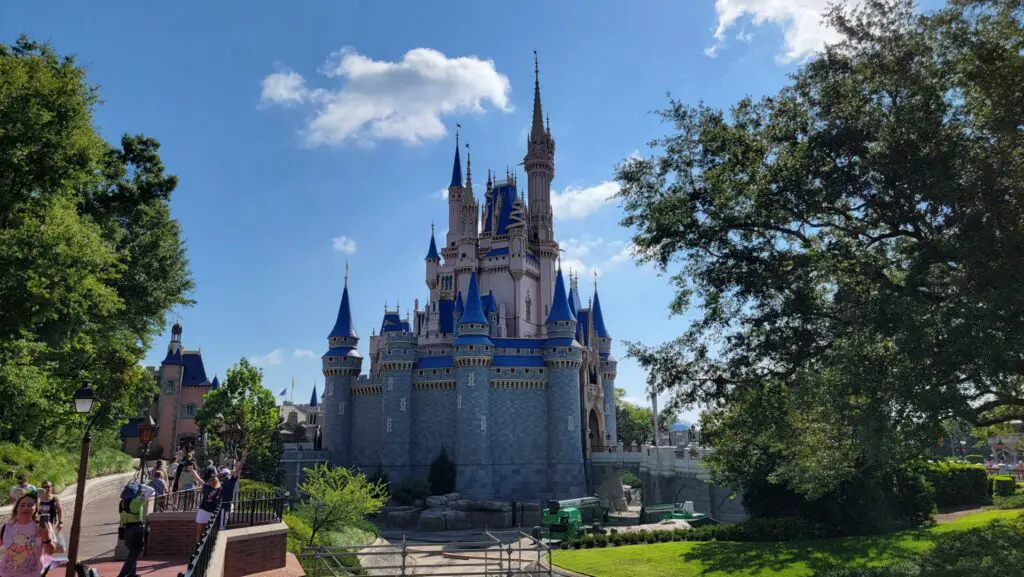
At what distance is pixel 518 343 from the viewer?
54.0 metres

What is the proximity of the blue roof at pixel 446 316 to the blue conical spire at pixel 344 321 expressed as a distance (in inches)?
297

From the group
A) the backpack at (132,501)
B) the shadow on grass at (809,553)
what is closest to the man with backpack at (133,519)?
the backpack at (132,501)

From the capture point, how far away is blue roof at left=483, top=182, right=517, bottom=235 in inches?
2522

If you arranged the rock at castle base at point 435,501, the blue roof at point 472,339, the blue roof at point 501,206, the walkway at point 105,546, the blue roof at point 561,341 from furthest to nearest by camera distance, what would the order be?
the blue roof at point 501,206, the blue roof at point 561,341, the blue roof at point 472,339, the rock at castle base at point 435,501, the walkway at point 105,546

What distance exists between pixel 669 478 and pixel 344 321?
30029 mm

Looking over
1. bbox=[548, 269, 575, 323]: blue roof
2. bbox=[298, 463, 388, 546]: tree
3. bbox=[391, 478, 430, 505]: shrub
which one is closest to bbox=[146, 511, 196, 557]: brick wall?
bbox=[298, 463, 388, 546]: tree

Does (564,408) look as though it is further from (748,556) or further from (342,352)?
(748,556)

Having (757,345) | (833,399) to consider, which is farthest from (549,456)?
(833,399)

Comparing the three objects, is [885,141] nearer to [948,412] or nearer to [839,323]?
[839,323]

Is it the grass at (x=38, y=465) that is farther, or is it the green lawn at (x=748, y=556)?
the green lawn at (x=748, y=556)

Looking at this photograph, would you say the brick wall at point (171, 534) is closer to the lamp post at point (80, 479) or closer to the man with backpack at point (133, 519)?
the man with backpack at point (133, 519)

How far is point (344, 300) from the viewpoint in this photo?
6122cm

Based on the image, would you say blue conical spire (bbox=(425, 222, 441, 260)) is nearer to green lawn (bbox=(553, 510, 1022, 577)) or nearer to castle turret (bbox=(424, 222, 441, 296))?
castle turret (bbox=(424, 222, 441, 296))

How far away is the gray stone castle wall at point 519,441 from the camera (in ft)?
167
